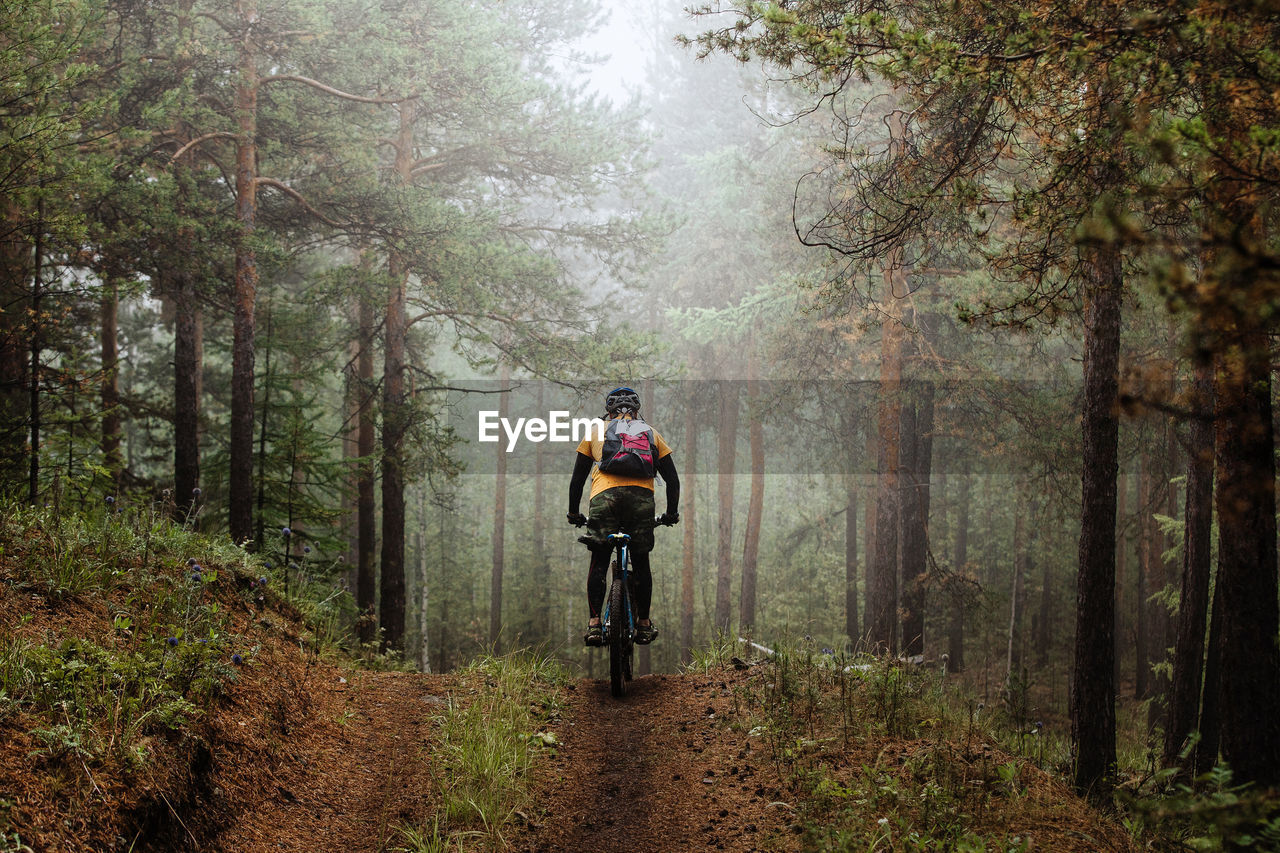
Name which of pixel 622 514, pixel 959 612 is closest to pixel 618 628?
pixel 622 514

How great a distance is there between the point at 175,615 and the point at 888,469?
1322 cm

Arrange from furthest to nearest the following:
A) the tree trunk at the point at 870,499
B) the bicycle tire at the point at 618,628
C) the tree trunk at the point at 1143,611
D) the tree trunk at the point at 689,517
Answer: the tree trunk at the point at 689,517, the tree trunk at the point at 1143,611, the tree trunk at the point at 870,499, the bicycle tire at the point at 618,628

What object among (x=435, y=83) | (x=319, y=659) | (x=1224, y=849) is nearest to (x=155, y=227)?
(x=435, y=83)

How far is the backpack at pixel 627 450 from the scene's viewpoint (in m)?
7.46

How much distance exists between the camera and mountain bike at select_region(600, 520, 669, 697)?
7254 mm

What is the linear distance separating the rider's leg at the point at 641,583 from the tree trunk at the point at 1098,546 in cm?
410

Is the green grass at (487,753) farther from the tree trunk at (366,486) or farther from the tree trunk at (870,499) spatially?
the tree trunk at (870,499)

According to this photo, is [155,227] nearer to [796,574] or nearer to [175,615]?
[175,615]

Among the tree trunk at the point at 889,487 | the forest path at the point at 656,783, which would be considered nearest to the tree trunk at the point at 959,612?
the tree trunk at the point at 889,487

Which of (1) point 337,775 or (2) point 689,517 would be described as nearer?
(1) point 337,775

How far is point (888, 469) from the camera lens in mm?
15734

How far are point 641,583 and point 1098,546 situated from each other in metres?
4.37

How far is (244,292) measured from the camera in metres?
12.5

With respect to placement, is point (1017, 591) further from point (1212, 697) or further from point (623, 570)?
point (623, 570)
